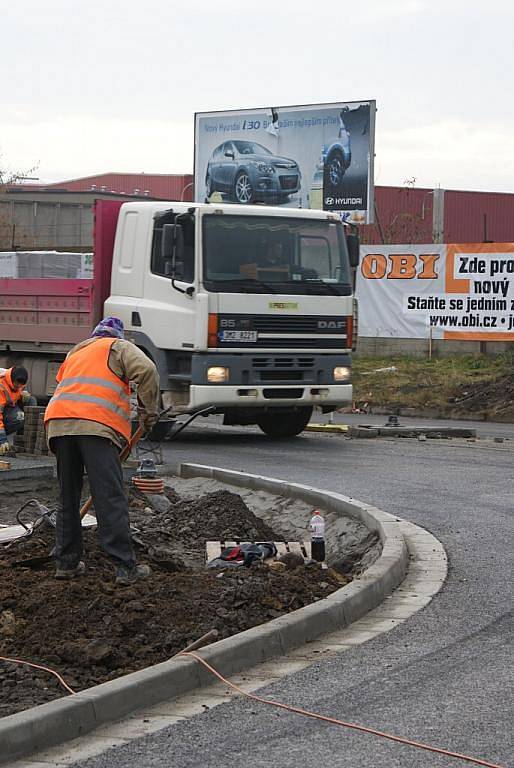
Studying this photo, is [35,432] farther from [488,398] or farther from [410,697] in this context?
[488,398]

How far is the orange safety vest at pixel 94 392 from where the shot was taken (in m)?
8.15

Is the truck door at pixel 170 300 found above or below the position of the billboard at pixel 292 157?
below

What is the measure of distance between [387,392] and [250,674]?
59.0 ft

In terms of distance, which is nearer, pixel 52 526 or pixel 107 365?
pixel 107 365

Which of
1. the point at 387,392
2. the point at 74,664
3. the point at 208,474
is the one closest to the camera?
the point at 74,664

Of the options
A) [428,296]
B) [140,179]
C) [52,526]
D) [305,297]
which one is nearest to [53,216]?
[140,179]

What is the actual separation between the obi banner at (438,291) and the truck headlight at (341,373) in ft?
25.4

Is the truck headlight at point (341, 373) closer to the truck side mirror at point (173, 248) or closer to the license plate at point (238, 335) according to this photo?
the license plate at point (238, 335)

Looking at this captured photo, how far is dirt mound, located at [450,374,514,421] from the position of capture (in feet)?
73.3

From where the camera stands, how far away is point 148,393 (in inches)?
322

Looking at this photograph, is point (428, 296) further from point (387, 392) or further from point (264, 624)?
point (264, 624)

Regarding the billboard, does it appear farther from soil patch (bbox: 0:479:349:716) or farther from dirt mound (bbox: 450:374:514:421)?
soil patch (bbox: 0:479:349:716)

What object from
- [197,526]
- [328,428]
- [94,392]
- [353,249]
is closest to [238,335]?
[353,249]

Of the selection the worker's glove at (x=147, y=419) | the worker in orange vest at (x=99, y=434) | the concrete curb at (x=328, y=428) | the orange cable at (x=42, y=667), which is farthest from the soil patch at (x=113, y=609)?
the concrete curb at (x=328, y=428)
